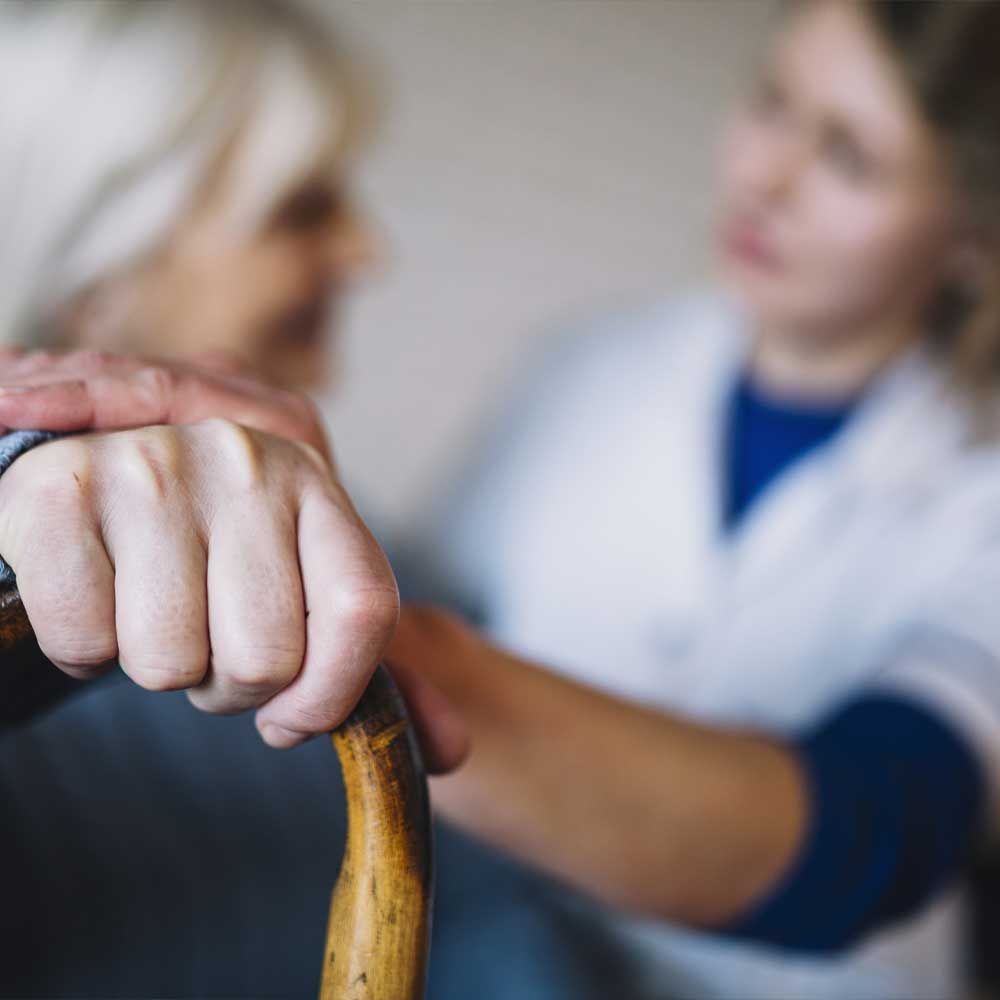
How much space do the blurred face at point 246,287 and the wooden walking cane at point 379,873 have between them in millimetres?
501

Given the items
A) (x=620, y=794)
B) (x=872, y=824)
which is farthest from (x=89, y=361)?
(x=872, y=824)

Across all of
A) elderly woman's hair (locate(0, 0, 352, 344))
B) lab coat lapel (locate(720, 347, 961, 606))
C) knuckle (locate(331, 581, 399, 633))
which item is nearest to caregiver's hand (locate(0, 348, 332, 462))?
knuckle (locate(331, 581, 399, 633))

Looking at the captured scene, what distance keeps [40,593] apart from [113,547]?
0.02 meters

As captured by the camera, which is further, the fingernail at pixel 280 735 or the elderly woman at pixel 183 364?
the elderly woman at pixel 183 364

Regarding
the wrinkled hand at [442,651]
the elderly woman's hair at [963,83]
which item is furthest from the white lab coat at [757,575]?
the wrinkled hand at [442,651]

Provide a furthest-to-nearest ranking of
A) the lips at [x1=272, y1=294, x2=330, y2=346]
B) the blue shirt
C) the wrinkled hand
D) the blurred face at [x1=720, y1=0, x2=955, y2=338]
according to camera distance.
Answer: the lips at [x1=272, y1=294, x2=330, y2=346] → the blurred face at [x1=720, y1=0, x2=955, y2=338] → the blue shirt → the wrinkled hand

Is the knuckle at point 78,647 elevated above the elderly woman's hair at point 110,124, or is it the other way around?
the knuckle at point 78,647

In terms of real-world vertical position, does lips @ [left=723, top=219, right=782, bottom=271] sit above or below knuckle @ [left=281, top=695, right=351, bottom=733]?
below

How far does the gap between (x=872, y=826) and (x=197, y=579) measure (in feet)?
1.53

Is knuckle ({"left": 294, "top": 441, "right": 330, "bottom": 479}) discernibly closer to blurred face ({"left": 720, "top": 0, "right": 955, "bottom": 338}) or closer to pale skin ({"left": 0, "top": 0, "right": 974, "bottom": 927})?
pale skin ({"left": 0, "top": 0, "right": 974, "bottom": 927})

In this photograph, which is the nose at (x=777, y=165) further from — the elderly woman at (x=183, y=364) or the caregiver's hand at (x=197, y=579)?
the caregiver's hand at (x=197, y=579)

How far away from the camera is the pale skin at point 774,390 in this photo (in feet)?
1.51

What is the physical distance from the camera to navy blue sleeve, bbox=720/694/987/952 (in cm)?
55

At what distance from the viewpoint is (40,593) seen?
217 millimetres
